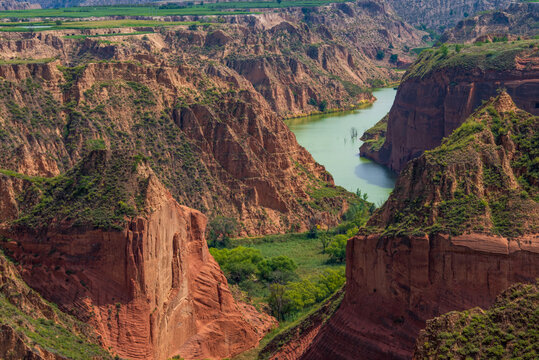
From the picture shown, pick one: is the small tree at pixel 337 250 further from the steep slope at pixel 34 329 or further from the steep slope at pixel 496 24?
the steep slope at pixel 496 24

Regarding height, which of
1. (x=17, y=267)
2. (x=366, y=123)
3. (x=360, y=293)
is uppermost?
(x=17, y=267)

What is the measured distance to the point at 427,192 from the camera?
132 ft

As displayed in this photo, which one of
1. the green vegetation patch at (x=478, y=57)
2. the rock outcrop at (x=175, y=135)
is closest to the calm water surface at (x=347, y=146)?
the rock outcrop at (x=175, y=135)

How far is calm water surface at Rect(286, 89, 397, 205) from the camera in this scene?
347 ft

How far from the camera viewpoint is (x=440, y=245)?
37062 millimetres

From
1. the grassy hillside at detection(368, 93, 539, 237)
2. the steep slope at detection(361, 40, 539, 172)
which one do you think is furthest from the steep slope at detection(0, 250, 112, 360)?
the steep slope at detection(361, 40, 539, 172)

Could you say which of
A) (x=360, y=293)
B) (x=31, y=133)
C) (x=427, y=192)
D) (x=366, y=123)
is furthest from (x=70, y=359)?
(x=366, y=123)

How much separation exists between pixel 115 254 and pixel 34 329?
6626mm

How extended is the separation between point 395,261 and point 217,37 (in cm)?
13983

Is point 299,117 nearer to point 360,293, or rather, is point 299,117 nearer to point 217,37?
point 217,37

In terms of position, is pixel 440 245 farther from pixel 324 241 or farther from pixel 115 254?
pixel 324 241

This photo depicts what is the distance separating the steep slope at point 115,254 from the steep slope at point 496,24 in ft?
442

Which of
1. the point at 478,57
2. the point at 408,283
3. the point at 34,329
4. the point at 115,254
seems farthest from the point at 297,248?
the point at 34,329

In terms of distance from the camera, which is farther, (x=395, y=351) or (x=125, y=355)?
(x=125, y=355)
